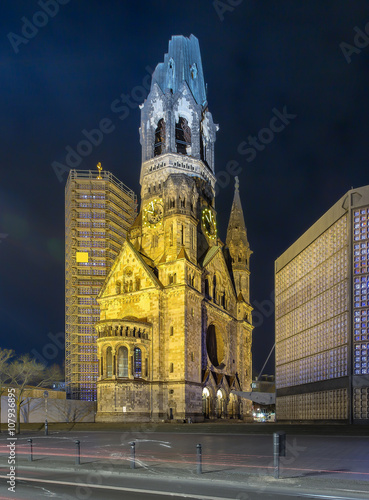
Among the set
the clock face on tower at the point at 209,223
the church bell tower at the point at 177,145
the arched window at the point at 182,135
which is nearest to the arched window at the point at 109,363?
the church bell tower at the point at 177,145

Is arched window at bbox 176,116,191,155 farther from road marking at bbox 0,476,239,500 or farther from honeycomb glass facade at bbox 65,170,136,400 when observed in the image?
road marking at bbox 0,476,239,500

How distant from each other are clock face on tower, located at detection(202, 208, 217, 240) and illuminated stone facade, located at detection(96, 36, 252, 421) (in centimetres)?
15

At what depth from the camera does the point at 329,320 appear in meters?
49.2

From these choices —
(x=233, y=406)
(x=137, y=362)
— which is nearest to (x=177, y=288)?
(x=137, y=362)

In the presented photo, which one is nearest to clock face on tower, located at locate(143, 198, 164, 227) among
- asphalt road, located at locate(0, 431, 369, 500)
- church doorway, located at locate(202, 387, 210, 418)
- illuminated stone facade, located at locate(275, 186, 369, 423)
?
illuminated stone facade, located at locate(275, 186, 369, 423)

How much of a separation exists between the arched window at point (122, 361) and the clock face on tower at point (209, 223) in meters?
21.3

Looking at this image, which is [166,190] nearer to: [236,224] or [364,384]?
[236,224]

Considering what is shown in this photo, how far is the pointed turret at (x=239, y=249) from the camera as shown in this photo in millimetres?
71375

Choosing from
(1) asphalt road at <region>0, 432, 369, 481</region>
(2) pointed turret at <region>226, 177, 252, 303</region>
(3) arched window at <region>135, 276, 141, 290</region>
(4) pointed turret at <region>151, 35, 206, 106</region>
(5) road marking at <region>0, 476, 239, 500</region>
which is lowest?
(1) asphalt road at <region>0, 432, 369, 481</region>

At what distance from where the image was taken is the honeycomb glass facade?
7275 centimetres

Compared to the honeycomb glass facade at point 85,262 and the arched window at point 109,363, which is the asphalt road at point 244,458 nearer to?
the arched window at point 109,363

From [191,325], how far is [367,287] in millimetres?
18866

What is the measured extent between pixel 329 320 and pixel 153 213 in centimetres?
2546

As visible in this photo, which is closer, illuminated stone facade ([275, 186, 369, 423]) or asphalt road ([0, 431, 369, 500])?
asphalt road ([0, 431, 369, 500])
